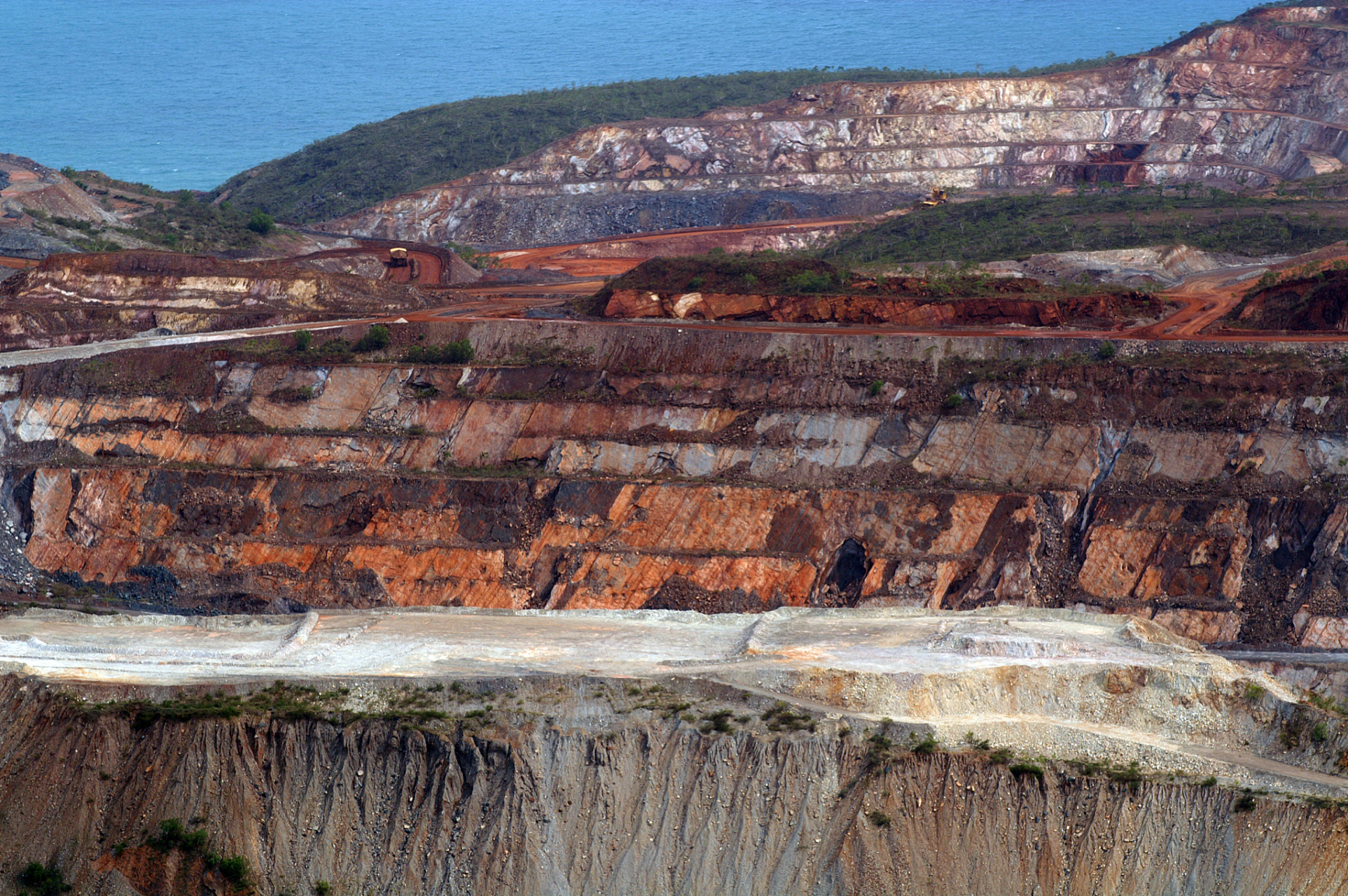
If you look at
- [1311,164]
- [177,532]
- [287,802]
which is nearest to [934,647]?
[287,802]

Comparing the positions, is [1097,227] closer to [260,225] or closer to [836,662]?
[260,225]

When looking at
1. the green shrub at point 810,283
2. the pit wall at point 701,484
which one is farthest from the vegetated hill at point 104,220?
the green shrub at point 810,283

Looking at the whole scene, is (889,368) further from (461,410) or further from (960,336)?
(461,410)

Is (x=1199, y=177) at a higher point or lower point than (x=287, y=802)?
higher

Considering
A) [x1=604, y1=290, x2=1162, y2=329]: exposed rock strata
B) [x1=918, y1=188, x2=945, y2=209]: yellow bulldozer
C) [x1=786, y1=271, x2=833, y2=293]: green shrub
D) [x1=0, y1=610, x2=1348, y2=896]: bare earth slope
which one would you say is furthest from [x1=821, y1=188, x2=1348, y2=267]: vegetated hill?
[x1=0, y1=610, x2=1348, y2=896]: bare earth slope

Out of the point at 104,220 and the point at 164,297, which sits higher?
the point at 104,220

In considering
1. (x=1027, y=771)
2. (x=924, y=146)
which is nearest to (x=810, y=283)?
(x=1027, y=771)

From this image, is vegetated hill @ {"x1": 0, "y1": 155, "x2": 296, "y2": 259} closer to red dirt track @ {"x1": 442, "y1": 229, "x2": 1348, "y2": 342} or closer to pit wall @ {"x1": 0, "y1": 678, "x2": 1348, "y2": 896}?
red dirt track @ {"x1": 442, "y1": 229, "x2": 1348, "y2": 342}
